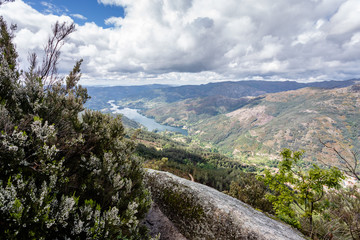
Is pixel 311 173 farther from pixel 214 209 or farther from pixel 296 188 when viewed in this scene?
pixel 214 209

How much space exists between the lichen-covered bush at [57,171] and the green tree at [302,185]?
920 cm

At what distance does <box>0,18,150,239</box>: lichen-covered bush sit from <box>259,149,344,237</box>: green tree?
9201 mm

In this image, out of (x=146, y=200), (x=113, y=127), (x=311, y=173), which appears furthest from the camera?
(x=311, y=173)

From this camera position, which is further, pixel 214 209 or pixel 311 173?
pixel 311 173

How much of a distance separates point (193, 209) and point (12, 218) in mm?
7214

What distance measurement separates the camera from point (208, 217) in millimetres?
7609

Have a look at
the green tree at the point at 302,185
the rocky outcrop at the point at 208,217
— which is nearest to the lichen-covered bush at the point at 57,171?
the rocky outcrop at the point at 208,217

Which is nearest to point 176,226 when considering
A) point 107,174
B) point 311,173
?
point 107,174

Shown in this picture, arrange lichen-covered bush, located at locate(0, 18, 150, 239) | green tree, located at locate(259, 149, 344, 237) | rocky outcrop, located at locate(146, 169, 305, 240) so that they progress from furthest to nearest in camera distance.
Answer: green tree, located at locate(259, 149, 344, 237) < rocky outcrop, located at locate(146, 169, 305, 240) < lichen-covered bush, located at locate(0, 18, 150, 239)

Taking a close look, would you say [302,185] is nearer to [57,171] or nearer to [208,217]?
[208,217]

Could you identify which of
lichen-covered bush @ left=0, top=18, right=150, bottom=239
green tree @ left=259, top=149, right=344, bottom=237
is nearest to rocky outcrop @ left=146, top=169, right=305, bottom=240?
green tree @ left=259, top=149, right=344, bottom=237

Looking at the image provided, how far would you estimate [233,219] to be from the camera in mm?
7230

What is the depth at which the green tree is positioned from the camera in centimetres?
877

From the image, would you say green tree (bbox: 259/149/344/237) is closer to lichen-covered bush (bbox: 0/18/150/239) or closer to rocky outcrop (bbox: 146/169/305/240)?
rocky outcrop (bbox: 146/169/305/240)
